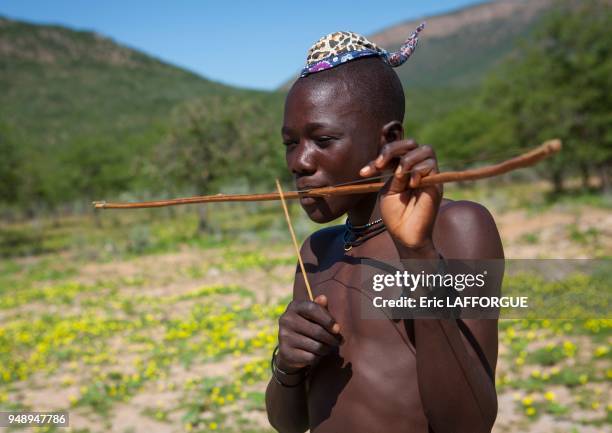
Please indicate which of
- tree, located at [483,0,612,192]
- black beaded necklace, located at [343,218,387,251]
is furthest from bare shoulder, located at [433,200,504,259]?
tree, located at [483,0,612,192]

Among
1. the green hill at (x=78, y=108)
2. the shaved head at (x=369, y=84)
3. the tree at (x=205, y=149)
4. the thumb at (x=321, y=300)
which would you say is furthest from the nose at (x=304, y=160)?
the green hill at (x=78, y=108)

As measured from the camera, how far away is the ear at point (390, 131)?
1304 millimetres

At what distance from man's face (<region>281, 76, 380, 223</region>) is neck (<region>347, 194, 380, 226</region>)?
12 centimetres

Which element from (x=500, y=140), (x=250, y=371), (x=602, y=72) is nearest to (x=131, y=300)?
(x=250, y=371)

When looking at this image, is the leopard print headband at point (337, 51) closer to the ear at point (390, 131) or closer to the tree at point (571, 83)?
the ear at point (390, 131)

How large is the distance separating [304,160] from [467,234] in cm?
45

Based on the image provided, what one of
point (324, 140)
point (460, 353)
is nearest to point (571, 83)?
point (324, 140)

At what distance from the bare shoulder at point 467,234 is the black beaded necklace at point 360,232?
0.18 metres

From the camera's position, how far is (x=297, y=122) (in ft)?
4.36

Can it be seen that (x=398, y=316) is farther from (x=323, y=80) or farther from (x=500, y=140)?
(x=500, y=140)

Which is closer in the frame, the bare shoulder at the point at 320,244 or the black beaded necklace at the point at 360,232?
the black beaded necklace at the point at 360,232

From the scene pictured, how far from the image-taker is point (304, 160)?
4.29 ft

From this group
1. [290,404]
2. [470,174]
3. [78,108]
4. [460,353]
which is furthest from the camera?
[78,108]

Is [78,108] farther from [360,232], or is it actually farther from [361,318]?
[361,318]
